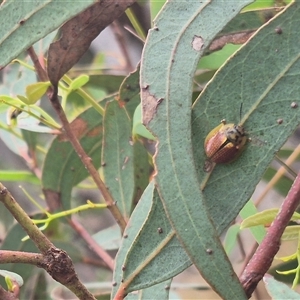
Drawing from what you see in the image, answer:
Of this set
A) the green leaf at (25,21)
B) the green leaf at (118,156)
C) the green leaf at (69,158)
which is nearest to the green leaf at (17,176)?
the green leaf at (69,158)

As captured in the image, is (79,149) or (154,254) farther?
(79,149)

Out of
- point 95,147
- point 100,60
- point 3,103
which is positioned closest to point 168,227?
point 3,103

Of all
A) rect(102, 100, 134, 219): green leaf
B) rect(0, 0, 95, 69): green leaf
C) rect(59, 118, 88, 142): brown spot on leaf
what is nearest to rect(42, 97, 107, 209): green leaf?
rect(59, 118, 88, 142): brown spot on leaf

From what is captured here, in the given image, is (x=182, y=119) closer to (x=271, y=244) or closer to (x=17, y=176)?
(x=271, y=244)

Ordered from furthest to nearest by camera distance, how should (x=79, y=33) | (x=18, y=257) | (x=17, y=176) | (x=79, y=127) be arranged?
1. (x=17, y=176)
2. (x=79, y=127)
3. (x=79, y=33)
4. (x=18, y=257)

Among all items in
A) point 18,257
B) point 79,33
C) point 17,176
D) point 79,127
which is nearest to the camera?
point 18,257

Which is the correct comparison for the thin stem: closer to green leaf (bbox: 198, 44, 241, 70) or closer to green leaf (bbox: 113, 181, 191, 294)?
green leaf (bbox: 113, 181, 191, 294)

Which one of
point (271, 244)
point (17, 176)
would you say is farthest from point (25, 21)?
point (17, 176)
